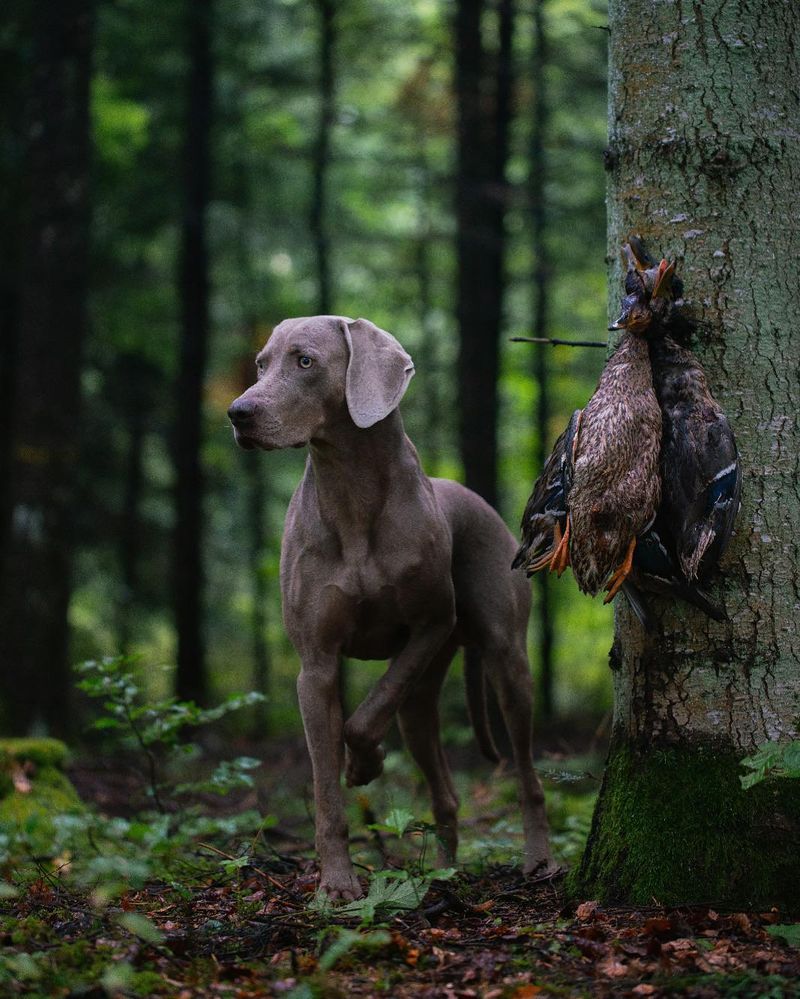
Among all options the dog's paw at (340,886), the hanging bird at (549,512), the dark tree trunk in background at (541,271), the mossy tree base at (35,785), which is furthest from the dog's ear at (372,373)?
the dark tree trunk in background at (541,271)

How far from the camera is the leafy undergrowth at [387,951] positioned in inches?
137

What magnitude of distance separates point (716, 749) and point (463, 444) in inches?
394

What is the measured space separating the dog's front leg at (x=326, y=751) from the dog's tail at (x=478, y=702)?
1676mm

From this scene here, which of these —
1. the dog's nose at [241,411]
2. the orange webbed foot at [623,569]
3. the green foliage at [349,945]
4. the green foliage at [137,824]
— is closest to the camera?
the green foliage at [349,945]

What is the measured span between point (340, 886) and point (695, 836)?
5.03 feet

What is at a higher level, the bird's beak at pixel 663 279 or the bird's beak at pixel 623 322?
the bird's beak at pixel 663 279

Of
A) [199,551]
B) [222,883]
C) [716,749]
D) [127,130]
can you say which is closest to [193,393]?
[199,551]

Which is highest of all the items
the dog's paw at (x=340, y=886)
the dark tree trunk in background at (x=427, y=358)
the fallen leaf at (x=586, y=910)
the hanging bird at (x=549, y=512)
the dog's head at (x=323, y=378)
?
the dark tree trunk in background at (x=427, y=358)

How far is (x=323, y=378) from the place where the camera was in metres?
5.09

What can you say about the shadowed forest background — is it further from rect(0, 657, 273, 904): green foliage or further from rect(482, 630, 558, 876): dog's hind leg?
Answer: rect(482, 630, 558, 876): dog's hind leg

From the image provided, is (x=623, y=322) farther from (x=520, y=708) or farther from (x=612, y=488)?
(x=520, y=708)

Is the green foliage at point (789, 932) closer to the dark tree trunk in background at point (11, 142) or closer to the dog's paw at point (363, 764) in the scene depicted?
the dog's paw at point (363, 764)

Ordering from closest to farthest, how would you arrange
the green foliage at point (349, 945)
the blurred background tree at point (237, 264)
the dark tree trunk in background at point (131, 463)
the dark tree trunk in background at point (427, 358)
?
the green foliage at point (349, 945) → the blurred background tree at point (237, 264) → the dark tree trunk in background at point (131, 463) → the dark tree trunk in background at point (427, 358)

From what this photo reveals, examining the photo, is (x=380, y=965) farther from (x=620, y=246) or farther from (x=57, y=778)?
(x=57, y=778)
